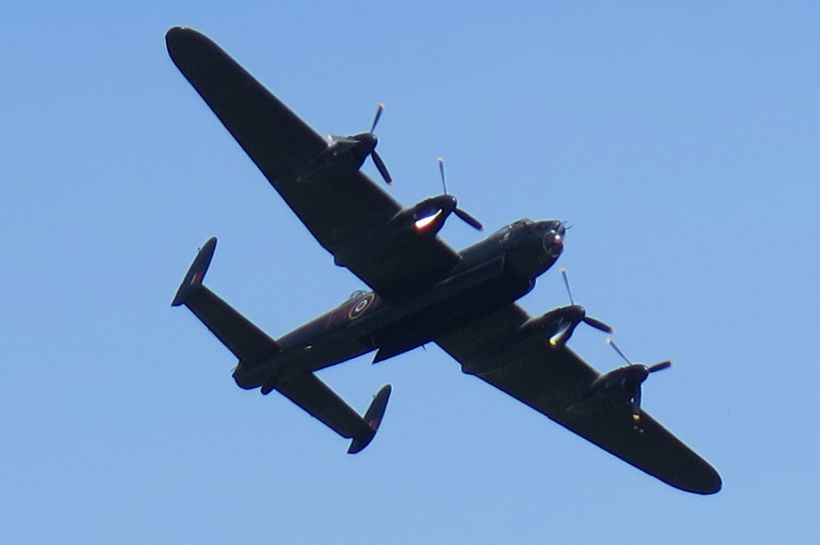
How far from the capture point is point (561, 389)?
48.2 meters

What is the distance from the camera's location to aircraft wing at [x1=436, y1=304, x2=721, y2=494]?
46.2 m

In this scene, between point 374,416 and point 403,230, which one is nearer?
point 403,230

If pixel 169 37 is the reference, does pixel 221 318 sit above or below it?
below

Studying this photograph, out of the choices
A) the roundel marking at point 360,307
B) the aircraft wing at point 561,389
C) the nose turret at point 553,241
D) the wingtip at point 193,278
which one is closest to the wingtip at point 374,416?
the aircraft wing at point 561,389

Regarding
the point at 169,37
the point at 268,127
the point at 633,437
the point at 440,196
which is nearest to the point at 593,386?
the point at 633,437

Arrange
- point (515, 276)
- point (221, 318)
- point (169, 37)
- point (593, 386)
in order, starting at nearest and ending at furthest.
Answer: point (169, 37), point (515, 276), point (221, 318), point (593, 386)

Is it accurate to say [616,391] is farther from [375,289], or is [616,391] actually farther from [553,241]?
[375,289]

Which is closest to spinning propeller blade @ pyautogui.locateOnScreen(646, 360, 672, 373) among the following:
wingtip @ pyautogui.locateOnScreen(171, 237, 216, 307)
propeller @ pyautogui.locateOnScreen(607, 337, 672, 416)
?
propeller @ pyautogui.locateOnScreen(607, 337, 672, 416)

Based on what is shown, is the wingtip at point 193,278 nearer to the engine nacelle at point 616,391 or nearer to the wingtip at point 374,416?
the wingtip at point 374,416

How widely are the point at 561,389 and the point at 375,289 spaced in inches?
323

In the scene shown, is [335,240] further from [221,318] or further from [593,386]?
[593,386]

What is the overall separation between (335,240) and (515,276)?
512 centimetres

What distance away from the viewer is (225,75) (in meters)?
39.4

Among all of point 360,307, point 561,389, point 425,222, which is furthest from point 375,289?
point 561,389
